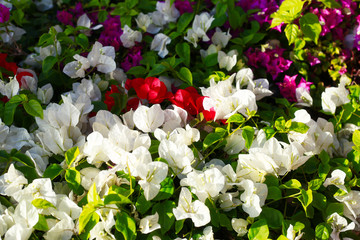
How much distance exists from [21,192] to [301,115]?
721 mm

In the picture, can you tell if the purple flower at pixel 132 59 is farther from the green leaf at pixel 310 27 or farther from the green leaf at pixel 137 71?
the green leaf at pixel 310 27

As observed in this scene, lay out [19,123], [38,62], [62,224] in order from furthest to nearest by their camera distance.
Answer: [38,62] → [19,123] → [62,224]

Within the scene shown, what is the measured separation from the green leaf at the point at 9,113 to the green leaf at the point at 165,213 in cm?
48

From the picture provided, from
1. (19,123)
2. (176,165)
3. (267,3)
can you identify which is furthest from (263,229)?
(267,3)

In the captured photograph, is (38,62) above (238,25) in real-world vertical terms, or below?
below

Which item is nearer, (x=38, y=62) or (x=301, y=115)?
(x=301, y=115)

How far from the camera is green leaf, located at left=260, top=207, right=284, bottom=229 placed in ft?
3.38

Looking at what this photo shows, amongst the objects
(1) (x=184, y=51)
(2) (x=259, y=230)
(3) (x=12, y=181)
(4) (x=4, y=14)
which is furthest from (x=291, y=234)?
(4) (x=4, y=14)

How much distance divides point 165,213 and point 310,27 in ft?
2.77

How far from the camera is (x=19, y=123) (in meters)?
1.31

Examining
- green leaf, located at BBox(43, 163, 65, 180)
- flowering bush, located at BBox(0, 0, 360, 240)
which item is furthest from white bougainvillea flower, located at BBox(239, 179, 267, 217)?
green leaf, located at BBox(43, 163, 65, 180)

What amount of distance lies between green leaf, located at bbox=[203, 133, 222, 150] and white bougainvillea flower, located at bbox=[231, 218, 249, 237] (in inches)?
7.7

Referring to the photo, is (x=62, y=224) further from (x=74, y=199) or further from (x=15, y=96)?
(x=15, y=96)

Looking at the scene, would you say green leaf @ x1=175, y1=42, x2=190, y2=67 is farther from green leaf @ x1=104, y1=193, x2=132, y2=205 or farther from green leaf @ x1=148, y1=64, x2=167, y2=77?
green leaf @ x1=104, y1=193, x2=132, y2=205
